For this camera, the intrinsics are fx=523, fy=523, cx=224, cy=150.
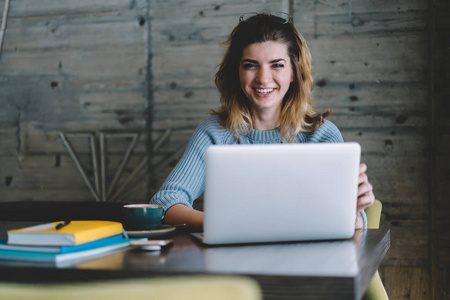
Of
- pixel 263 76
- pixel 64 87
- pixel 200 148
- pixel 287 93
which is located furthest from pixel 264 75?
pixel 64 87

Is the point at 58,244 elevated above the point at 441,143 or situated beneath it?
situated beneath

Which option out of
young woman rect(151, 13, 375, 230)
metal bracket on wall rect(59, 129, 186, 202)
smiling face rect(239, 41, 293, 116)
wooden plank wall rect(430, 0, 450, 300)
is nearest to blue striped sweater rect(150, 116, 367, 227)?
young woman rect(151, 13, 375, 230)

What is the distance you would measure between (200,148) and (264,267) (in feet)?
4.12

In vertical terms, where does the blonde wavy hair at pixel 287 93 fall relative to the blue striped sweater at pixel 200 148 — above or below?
above

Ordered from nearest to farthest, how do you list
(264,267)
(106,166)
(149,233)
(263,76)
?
(264,267), (149,233), (263,76), (106,166)

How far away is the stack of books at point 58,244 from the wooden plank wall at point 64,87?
2.25 metres

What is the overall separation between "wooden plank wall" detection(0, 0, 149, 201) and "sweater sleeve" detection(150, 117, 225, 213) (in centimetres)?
127

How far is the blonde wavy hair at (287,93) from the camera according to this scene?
7.35ft

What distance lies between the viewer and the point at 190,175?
2027 mm

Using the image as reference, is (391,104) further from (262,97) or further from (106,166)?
(106,166)

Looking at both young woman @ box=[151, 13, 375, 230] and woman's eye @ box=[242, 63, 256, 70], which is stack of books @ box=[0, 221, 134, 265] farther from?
woman's eye @ box=[242, 63, 256, 70]

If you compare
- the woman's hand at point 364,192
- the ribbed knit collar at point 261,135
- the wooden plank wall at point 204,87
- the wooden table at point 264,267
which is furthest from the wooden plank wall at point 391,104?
the wooden table at point 264,267

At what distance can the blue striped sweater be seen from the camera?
6.31ft

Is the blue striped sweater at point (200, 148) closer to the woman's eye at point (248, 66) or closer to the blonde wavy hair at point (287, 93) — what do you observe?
the blonde wavy hair at point (287, 93)
